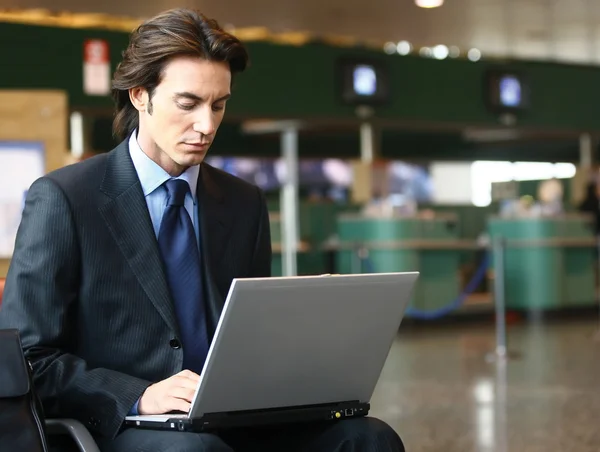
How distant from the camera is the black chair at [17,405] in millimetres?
1753

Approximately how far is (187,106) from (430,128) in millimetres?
10780

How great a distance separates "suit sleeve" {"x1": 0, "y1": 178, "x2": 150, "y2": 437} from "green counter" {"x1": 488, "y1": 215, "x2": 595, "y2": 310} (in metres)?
9.82

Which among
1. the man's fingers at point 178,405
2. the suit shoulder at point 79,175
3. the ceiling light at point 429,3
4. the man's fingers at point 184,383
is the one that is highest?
the ceiling light at point 429,3

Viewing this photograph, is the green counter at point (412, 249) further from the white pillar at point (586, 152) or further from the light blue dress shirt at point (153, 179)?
the light blue dress shirt at point (153, 179)

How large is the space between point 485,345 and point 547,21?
363cm

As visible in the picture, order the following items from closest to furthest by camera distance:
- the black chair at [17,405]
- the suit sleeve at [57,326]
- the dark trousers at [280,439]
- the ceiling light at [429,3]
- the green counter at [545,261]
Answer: the black chair at [17,405] < the dark trousers at [280,439] < the suit sleeve at [57,326] < the ceiling light at [429,3] < the green counter at [545,261]

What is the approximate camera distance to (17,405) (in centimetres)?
179

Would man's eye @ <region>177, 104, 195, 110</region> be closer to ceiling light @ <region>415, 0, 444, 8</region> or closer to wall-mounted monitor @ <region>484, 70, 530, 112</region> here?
ceiling light @ <region>415, 0, 444, 8</region>

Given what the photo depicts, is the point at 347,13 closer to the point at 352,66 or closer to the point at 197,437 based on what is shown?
the point at 352,66

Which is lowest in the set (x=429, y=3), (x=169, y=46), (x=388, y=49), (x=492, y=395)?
(x=492, y=395)

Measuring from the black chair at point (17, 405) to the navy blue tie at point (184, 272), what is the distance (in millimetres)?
347

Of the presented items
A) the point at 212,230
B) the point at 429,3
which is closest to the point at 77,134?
the point at 429,3

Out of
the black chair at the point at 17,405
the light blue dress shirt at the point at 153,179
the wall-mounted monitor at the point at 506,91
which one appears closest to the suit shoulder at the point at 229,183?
the light blue dress shirt at the point at 153,179

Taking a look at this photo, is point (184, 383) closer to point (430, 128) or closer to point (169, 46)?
point (169, 46)
